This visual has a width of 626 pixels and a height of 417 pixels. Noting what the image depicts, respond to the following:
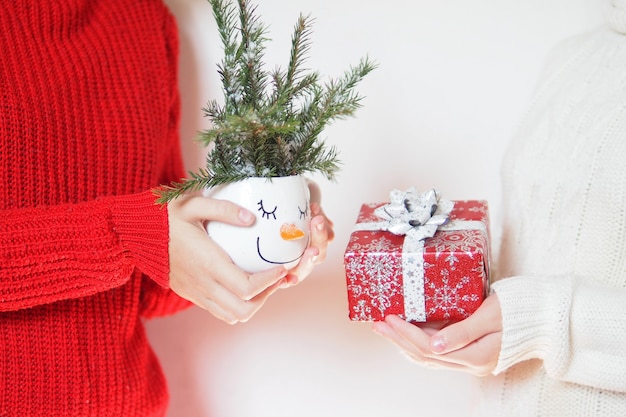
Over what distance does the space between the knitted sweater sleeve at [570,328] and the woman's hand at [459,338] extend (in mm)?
13

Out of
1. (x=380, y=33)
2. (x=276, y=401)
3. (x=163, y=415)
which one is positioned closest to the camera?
(x=163, y=415)

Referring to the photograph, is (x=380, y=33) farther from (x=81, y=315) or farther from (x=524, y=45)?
(x=81, y=315)

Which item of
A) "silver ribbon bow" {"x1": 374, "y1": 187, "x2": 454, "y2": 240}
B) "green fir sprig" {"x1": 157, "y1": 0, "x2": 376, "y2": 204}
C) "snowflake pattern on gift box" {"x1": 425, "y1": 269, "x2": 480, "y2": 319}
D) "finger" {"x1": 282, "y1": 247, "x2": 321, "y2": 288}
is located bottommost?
"snowflake pattern on gift box" {"x1": 425, "y1": 269, "x2": 480, "y2": 319}

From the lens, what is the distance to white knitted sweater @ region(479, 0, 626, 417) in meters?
0.92

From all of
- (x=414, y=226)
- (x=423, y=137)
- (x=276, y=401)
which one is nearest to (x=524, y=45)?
(x=423, y=137)

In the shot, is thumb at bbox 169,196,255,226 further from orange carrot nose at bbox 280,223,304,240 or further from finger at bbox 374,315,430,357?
finger at bbox 374,315,430,357

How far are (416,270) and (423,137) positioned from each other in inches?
19.0

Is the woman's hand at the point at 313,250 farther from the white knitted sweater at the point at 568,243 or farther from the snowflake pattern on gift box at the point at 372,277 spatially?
the white knitted sweater at the point at 568,243

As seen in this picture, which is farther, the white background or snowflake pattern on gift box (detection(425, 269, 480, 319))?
the white background

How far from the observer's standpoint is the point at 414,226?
0.95 meters

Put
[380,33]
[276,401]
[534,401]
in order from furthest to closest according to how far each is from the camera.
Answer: [276,401], [380,33], [534,401]

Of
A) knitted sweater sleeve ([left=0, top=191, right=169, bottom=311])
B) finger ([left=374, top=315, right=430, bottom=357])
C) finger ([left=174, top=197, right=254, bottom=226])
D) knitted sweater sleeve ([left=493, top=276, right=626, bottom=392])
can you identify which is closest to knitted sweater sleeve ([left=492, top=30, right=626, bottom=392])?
knitted sweater sleeve ([left=493, top=276, right=626, bottom=392])

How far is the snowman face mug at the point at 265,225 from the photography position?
873mm

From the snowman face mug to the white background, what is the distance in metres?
0.39
